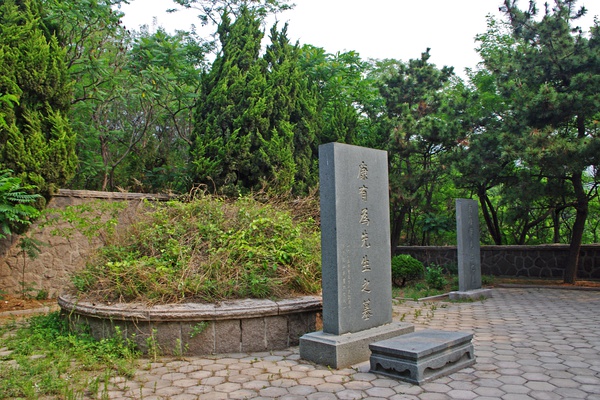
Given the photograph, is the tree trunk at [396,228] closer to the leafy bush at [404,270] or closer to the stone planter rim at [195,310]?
the leafy bush at [404,270]

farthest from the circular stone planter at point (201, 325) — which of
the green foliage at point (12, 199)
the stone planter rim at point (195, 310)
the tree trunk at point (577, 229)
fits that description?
the tree trunk at point (577, 229)

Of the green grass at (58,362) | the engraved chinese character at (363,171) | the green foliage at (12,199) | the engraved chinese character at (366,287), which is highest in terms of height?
the engraved chinese character at (363,171)

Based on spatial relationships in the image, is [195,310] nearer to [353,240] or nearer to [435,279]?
[353,240]

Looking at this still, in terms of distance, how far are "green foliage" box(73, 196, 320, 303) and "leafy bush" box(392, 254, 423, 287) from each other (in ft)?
17.0

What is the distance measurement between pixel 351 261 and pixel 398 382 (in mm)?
1223

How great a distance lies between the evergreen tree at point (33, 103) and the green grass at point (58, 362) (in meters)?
2.94

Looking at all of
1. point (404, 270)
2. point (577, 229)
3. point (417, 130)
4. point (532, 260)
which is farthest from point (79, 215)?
point (532, 260)

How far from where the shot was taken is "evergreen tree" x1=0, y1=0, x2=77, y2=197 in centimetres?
741

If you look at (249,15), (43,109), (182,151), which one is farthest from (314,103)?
(43,109)

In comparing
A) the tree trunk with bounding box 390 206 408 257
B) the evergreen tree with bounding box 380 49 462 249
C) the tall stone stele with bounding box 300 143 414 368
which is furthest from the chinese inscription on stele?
the tree trunk with bounding box 390 206 408 257

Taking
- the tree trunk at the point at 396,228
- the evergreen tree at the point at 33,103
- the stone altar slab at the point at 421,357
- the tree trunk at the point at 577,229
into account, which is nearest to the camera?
the stone altar slab at the point at 421,357

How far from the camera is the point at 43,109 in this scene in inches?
313

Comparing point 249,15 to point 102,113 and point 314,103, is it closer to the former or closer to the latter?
point 314,103

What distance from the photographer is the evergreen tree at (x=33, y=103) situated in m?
7.41
